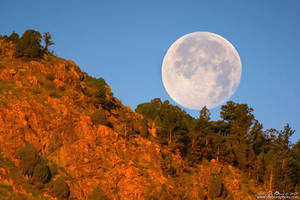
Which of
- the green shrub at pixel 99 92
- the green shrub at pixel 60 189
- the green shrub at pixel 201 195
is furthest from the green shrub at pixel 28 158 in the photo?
the green shrub at pixel 201 195

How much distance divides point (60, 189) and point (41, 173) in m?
3.44

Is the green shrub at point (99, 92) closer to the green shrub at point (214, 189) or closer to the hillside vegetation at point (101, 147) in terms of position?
the hillside vegetation at point (101, 147)

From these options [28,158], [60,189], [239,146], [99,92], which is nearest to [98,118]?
[99,92]

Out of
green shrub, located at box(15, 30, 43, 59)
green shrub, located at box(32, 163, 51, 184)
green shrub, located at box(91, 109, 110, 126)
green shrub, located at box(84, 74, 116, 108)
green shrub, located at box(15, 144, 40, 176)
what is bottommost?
green shrub, located at box(32, 163, 51, 184)

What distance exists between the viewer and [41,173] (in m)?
46.5

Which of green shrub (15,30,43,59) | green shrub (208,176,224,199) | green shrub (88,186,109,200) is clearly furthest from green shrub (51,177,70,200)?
green shrub (15,30,43,59)

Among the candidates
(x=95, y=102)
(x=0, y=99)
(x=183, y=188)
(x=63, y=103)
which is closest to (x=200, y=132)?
(x=183, y=188)

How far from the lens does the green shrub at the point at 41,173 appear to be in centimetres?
4622

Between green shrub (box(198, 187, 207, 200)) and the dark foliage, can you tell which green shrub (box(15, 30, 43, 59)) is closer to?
the dark foliage

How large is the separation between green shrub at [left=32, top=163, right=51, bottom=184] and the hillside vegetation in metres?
0.14

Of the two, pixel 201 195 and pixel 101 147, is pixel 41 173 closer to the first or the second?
pixel 101 147

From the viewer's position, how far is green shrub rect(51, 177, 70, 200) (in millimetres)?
46125

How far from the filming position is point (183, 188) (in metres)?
60.2

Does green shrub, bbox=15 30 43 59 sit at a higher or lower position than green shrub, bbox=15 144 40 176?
higher
